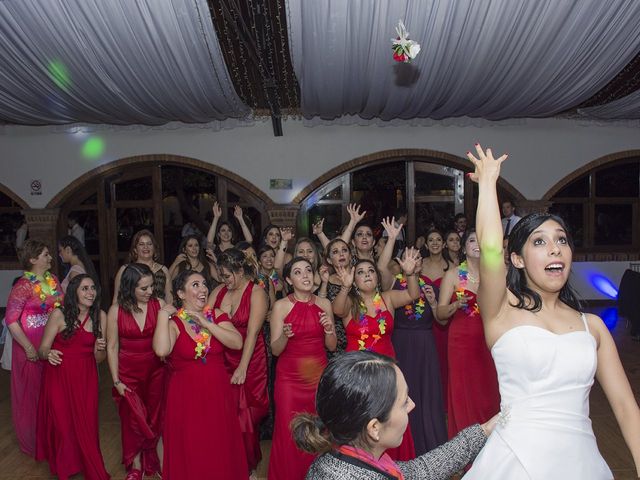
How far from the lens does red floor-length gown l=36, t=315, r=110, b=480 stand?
3.35 metres

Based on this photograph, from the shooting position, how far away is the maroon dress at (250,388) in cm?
348

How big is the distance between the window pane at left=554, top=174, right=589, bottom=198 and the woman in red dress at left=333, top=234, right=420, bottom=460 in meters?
6.59

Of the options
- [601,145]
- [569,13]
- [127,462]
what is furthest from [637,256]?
[127,462]

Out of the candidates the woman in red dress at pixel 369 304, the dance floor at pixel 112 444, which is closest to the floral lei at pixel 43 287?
the dance floor at pixel 112 444

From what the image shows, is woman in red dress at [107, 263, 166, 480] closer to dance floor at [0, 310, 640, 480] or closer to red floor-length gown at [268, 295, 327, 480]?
dance floor at [0, 310, 640, 480]

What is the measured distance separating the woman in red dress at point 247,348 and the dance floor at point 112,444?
0.35 metres

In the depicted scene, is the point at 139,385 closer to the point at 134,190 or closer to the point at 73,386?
the point at 73,386

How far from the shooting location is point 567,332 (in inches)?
65.7

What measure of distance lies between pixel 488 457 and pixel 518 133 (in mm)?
7680

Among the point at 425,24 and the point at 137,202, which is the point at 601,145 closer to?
the point at 425,24

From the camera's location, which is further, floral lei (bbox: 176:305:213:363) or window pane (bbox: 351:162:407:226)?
window pane (bbox: 351:162:407:226)

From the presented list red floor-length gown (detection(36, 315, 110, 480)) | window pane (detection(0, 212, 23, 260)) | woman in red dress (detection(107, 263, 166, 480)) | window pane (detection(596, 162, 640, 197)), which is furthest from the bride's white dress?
window pane (detection(0, 212, 23, 260))

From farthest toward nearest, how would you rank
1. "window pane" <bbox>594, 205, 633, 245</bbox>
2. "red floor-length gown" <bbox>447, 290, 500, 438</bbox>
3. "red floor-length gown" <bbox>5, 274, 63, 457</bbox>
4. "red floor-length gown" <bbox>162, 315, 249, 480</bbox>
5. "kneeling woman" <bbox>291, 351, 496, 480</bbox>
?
"window pane" <bbox>594, 205, 633, 245</bbox> < "red floor-length gown" <bbox>5, 274, 63, 457</bbox> < "red floor-length gown" <bbox>447, 290, 500, 438</bbox> < "red floor-length gown" <bbox>162, 315, 249, 480</bbox> < "kneeling woman" <bbox>291, 351, 496, 480</bbox>

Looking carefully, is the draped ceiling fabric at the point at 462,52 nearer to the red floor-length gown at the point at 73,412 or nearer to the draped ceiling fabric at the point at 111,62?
the draped ceiling fabric at the point at 111,62
